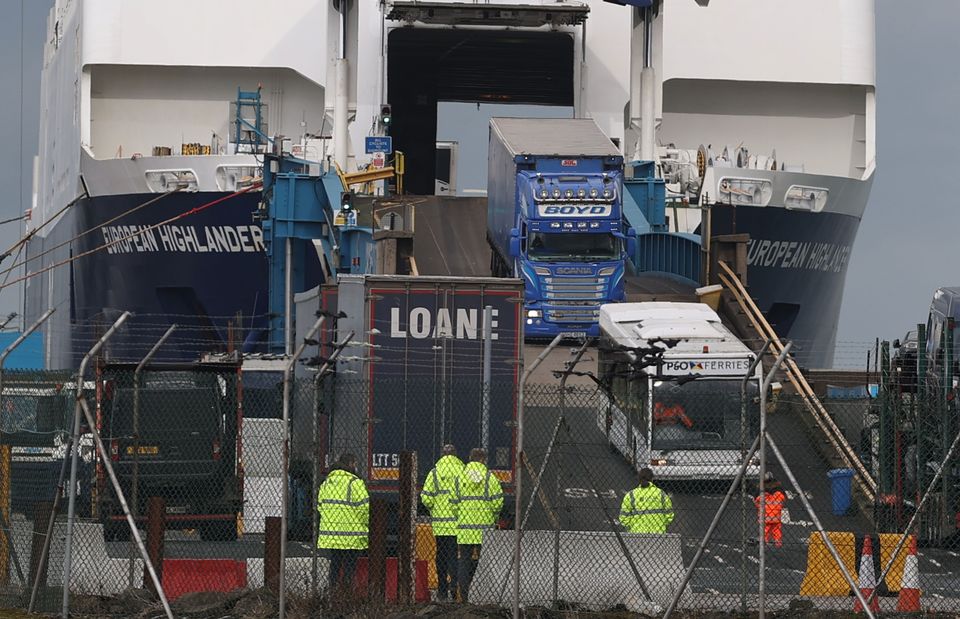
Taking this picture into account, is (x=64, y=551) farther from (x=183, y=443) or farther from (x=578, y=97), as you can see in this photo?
(x=578, y=97)

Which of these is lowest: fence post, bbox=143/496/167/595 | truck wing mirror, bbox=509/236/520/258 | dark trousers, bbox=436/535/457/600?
dark trousers, bbox=436/535/457/600

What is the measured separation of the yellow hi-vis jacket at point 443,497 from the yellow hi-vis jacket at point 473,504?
0.15 ft

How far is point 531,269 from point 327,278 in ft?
21.2

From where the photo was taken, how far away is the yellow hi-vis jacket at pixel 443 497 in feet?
52.3

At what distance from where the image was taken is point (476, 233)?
40.3 m

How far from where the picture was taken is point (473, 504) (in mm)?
15984

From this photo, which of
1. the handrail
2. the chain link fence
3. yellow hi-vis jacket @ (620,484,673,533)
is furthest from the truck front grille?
yellow hi-vis jacket @ (620,484,673,533)

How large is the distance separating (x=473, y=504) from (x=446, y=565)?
606mm

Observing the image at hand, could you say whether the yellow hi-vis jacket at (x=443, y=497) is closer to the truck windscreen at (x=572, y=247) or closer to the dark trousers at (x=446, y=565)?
the dark trousers at (x=446, y=565)

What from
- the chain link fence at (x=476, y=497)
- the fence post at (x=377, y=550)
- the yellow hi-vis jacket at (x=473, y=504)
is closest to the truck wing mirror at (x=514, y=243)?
the chain link fence at (x=476, y=497)

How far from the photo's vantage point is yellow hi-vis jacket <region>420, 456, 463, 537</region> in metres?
15.9

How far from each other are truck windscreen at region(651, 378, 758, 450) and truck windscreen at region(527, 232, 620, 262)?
9.33 m

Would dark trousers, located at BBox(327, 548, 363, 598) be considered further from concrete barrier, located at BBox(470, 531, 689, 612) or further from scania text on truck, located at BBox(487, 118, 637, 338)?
scania text on truck, located at BBox(487, 118, 637, 338)

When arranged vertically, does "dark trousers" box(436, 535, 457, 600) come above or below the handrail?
below
